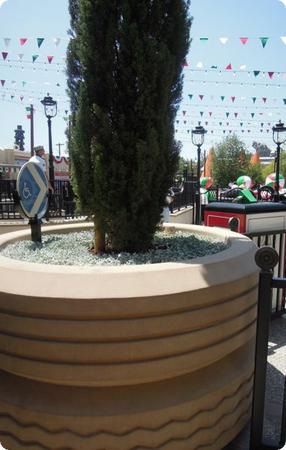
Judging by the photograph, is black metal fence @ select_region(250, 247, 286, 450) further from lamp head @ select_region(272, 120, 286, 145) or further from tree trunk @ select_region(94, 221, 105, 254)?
lamp head @ select_region(272, 120, 286, 145)

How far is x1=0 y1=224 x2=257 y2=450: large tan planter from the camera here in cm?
167

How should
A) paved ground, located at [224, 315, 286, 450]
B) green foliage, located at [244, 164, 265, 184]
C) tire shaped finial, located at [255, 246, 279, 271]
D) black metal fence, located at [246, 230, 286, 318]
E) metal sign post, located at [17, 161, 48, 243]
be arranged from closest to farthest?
1. tire shaped finial, located at [255, 246, 279, 271]
2. paved ground, located at [224, 315, 286, 450]
3. metal sign post, located at [17, 161, 48, 243]
4. black metal fence, located at [246, 230, 286, 318]
5. green foliage, located at [244, 164, 265, 184]

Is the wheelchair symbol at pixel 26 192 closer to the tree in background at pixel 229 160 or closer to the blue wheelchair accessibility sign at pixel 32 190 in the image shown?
the blue wheelchair accessibility sign at pixel 32 190

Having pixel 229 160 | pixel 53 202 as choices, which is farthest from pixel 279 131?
pixel 229 160

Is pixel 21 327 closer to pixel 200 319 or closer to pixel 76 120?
pixel 200 319

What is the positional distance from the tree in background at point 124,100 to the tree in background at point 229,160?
4439 centimetres

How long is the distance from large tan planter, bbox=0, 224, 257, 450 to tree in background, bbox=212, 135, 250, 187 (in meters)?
45.2

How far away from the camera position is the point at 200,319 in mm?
1811

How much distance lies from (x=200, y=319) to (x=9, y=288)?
93cm

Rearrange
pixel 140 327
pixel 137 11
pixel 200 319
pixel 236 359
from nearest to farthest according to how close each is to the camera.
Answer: pixel 140 327 → pixel 200 319 → pixel 236 359 → pixel 137 11

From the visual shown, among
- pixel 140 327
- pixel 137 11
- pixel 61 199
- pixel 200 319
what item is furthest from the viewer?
pixel 61 199

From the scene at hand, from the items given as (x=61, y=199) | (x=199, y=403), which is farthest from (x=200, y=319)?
(x=61, y=199)

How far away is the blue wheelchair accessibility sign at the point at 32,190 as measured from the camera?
3.09 metres

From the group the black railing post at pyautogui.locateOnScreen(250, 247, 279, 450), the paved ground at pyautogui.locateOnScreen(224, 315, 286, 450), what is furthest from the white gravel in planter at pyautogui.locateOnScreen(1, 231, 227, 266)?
the paved ground at pyautogui.locateOnScreen(224, 315, 286, 450)
